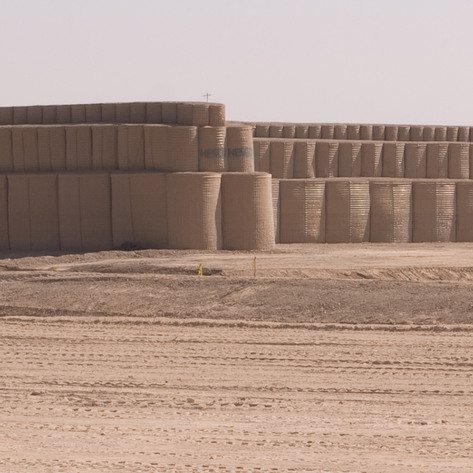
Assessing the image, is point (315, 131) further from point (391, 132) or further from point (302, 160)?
point (302, 160)

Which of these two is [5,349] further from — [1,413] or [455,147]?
[455,147]

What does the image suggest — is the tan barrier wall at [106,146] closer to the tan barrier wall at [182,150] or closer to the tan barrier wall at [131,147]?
the tan barrier wall at [131,147]

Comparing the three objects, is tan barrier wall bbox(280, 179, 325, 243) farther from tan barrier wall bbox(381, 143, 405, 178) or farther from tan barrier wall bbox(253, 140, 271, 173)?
tan barrier wall bbox(381, 143, 405, 178)

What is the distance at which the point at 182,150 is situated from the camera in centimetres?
2392

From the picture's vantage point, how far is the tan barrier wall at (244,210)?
23.8 m

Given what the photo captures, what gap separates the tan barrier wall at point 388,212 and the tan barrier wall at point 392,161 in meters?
2.45

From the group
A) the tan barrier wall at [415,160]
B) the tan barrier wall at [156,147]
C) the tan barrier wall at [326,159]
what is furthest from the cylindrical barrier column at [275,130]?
the tan barrier wall at [156,147]

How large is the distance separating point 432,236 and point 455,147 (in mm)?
4176

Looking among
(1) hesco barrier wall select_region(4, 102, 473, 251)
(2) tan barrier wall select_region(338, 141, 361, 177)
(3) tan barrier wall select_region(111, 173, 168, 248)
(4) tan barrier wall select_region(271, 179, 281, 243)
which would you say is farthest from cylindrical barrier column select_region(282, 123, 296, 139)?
(3) tan barrier wall select_region(111, 173, 168, 248)

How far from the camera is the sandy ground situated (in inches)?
386

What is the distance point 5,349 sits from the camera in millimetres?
15031

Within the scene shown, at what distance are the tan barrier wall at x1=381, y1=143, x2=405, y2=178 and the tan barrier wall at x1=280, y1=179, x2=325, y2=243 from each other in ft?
14.2

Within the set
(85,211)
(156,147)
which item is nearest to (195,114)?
(156,147)

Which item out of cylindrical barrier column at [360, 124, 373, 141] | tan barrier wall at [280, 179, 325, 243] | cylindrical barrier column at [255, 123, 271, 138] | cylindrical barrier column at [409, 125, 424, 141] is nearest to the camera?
tan barrier wall at [280, 179, 325, 243]
